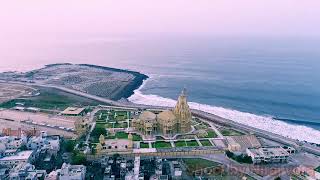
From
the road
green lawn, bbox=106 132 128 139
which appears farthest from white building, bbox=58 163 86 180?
the road

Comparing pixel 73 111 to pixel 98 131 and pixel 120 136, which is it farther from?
pixel 120 136

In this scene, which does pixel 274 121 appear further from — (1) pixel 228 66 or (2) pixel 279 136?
(1) pixel 228 66

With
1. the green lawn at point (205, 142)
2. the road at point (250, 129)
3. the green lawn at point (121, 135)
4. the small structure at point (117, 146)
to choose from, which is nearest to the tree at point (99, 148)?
the small structure at point (117, 146)

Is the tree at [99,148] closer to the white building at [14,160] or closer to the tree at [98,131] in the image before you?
the tree at [98,131]

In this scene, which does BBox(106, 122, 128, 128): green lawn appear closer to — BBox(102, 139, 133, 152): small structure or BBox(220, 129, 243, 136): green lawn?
BBox(102, 139, 133, 152): small structure

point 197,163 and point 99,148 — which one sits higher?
point 99,148

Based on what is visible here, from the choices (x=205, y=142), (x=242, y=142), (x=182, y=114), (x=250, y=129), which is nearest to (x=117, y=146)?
(x=182, y=114)

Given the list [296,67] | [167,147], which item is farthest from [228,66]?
[167,147]
